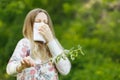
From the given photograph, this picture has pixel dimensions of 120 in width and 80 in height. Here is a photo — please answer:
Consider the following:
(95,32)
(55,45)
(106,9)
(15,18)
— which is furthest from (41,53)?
(106,9)

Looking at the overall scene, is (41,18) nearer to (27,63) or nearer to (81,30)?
(27,63)

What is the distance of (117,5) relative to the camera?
1711cm

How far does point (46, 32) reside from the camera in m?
Answer: 5.64

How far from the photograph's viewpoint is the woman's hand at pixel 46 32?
563 centimetres

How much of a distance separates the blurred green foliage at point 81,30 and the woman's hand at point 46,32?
4.59 metres

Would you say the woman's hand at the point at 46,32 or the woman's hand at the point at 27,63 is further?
the woman's hand at the point at 46,32

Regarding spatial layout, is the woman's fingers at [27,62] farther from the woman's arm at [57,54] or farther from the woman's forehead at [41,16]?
the woman's forehead at [41,16]

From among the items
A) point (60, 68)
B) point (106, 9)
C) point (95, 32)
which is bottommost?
point (60, 68)

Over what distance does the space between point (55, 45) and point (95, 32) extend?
10.7 metres

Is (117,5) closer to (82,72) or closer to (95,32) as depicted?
(95,32)

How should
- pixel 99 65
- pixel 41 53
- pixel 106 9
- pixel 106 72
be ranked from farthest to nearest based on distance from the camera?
pixel 106 9 → pixel 99 65 → pixel 106 72 → pixel 41 53

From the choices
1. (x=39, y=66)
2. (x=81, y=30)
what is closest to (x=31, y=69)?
(x=39, y=66)

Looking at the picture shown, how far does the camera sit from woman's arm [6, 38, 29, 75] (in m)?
5.52

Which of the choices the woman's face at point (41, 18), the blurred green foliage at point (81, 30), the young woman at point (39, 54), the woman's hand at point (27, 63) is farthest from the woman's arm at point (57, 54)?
the blurred green foliage at point (81, 30)
